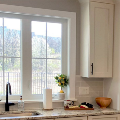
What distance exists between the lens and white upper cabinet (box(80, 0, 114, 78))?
289 centimetres

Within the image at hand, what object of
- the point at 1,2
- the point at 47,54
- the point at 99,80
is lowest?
the point at 99,80

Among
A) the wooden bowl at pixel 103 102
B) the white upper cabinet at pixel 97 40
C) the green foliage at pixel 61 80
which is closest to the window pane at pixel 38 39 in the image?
the green foliage at pixel 61 80

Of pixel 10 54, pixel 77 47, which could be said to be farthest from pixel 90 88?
pixel 10 54

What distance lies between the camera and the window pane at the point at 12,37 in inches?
114

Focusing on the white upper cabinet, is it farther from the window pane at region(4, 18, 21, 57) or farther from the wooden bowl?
the window pane at region(4, 18, 21, 57)

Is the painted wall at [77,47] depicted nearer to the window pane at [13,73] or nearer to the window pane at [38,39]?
the window pane at [38,39]

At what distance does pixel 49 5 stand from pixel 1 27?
0.78m

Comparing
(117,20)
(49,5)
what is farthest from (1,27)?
(117,20)

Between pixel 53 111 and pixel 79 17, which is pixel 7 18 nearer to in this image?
pixel 79 17

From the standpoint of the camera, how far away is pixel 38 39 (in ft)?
10.0

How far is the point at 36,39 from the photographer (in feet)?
9.98

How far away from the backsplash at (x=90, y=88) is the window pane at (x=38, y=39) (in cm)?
70

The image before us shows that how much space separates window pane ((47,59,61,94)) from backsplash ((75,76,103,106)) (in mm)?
319

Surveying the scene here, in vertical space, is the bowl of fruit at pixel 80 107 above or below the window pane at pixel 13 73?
below
